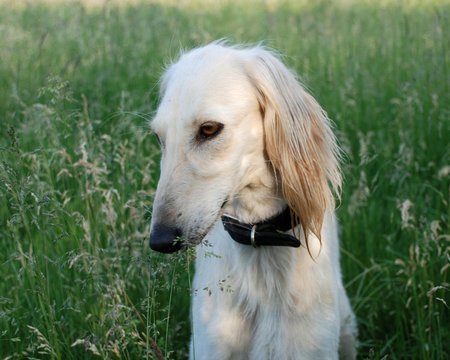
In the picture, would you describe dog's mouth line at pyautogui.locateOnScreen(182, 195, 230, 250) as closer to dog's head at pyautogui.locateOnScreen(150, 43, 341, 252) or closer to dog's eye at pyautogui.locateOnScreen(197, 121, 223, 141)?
dog's head at pyautogui.locateOnScreen(150, 43, 341, 252)

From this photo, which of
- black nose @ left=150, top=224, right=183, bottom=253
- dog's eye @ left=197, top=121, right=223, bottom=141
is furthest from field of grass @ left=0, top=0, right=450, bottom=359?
dog's eye @ left=197, top=121, right=223, bottom=141

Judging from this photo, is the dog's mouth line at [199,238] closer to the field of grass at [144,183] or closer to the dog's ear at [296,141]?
the field of grass at [144,183]

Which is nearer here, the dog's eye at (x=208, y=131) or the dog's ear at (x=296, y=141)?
the dog's eye at (x=208, y=131)

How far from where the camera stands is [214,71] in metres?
2.63

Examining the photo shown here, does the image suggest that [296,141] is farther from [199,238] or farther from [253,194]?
[199,238]

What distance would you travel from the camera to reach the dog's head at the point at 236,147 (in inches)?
94.1

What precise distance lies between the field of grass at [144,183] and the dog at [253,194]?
0.77 ft

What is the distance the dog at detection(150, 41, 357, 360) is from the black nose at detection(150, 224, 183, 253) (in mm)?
78

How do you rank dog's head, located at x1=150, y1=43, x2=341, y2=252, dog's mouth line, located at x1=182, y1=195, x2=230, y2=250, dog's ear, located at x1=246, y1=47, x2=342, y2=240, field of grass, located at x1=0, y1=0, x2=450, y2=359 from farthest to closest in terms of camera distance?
field of grass, located at x1=0, y1=0, x2=450, y2=359
dog's ear, located at x1=246, y1=47, x2=342, y2=240
dog's head, located at x1=150, y1=43, x2=341, y2=252
dog's mouth line, located at x1=182, y1=195, x2=230, y2=250

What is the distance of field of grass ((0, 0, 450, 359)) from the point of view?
9.29ft

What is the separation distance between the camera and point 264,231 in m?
2.68

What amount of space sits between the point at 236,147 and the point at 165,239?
1.50 feet

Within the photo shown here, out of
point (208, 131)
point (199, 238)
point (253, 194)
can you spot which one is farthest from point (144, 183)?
point (199, 238)

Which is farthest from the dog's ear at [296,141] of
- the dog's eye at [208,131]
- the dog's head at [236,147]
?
the dog's eye at [208,131]
